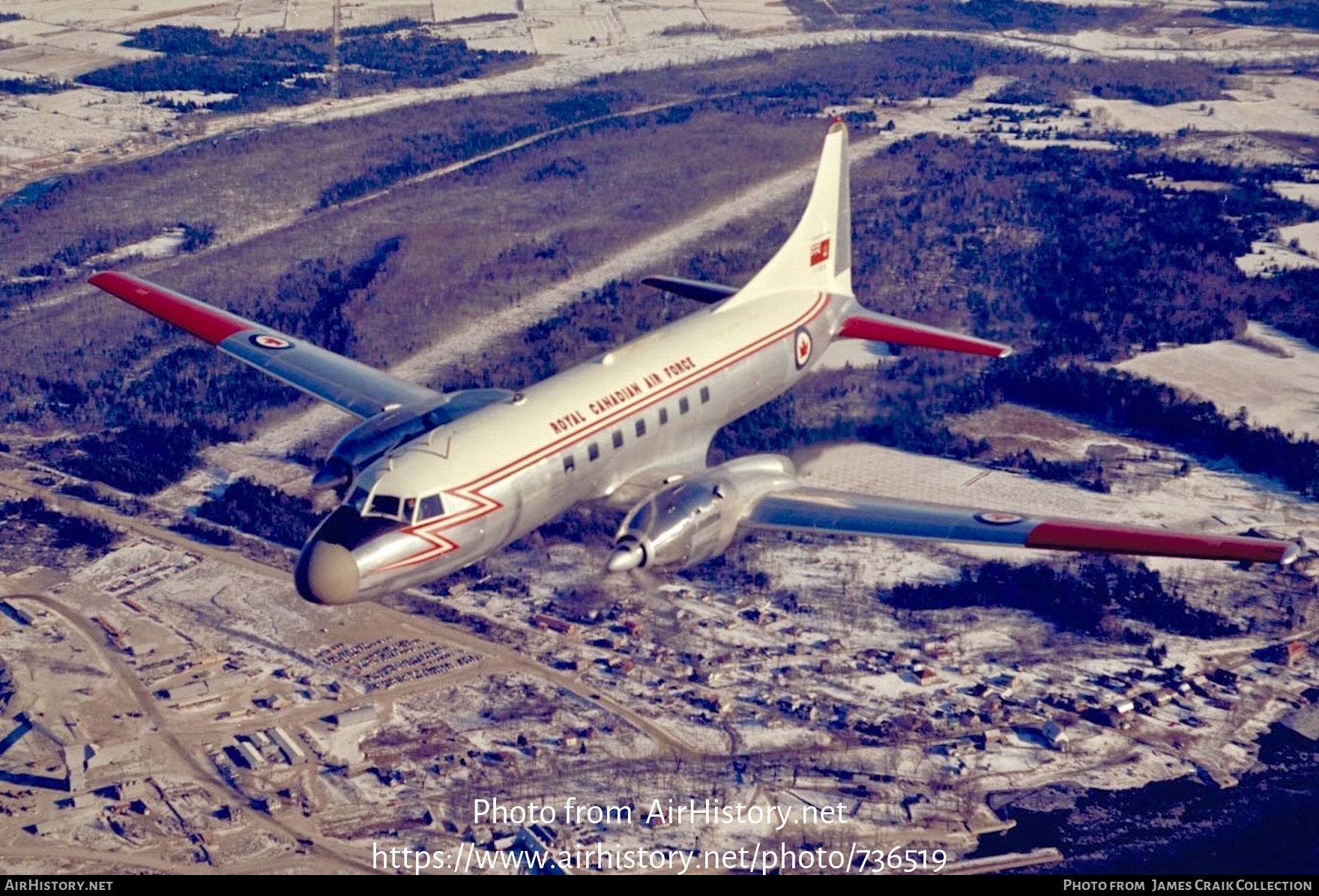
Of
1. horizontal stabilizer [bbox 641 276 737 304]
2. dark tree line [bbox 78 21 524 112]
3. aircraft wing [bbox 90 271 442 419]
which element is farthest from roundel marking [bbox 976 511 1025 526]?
dark tree line [bbox 78 21 524 112]

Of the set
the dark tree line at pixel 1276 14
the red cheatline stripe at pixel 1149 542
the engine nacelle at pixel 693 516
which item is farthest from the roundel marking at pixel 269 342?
the dark tree line at pixel 1276 14

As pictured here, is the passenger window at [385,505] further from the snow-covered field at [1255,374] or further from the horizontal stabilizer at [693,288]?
the snow-covered field at [1255,374]

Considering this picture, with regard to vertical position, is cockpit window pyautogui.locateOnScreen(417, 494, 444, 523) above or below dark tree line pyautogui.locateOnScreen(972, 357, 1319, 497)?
above

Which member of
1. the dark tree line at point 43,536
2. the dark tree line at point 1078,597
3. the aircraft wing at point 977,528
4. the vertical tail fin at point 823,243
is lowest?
the dark tree line at point 1078,597

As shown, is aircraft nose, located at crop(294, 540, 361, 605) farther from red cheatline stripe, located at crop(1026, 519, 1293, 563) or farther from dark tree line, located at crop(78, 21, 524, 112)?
dark tree line, located at crop(78, 21, 524, 112)

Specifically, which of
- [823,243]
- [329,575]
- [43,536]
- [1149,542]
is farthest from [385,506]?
[43,536]

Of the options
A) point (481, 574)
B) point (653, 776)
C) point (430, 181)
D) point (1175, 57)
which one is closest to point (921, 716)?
point (653, 776)
